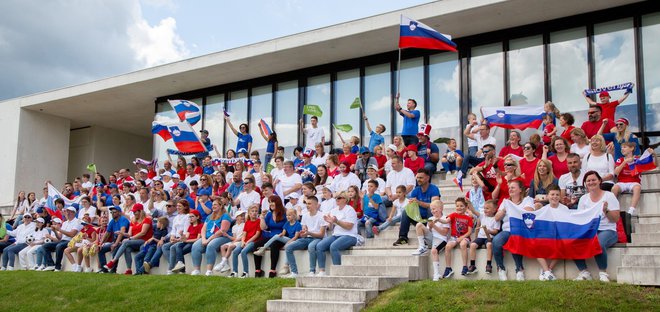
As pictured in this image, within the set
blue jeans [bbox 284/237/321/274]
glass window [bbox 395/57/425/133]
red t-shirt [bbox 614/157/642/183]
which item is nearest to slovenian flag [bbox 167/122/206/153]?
glass window [bbox 395/57/425/133]

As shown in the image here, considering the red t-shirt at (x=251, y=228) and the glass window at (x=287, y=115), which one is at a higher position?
the glass window at (x=287, y=115)

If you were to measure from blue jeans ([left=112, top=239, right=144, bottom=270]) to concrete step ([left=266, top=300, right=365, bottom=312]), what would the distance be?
583 centimetres

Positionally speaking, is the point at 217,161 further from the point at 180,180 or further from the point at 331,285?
the point at 331,285

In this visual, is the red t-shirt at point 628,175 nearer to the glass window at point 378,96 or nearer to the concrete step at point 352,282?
the concrete step at point 352,282

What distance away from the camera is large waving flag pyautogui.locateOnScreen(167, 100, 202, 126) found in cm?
2133

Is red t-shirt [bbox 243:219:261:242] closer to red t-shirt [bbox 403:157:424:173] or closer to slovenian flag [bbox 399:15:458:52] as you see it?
red t-shirt [bbox 403:157:424:173]

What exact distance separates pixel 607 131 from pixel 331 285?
613 centimetres

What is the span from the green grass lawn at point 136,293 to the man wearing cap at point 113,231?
0.94 m

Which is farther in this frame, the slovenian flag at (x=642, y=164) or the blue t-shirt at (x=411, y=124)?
the blue t-shirt at (x=411, y=124)

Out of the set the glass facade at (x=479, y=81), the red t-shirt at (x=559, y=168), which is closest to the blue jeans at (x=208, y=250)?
the red t-shirt at (x=559, y=168)

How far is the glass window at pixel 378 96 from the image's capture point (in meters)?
20.2

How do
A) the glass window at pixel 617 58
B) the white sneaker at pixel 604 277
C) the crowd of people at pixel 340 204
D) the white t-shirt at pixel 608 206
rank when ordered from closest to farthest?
the white sneaker at pixel 604 277 < the white t-shirt at pixel 608 206 < the crowd of people at pixel 340 204 < the glass window at pixel 617 58

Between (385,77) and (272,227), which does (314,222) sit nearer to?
(272,227)

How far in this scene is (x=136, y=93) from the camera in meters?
25.6
